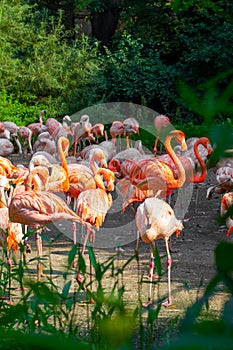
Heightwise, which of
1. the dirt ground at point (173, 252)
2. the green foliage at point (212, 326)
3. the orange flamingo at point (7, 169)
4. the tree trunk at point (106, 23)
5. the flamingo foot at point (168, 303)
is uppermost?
the tree trunk at point (106, 23)

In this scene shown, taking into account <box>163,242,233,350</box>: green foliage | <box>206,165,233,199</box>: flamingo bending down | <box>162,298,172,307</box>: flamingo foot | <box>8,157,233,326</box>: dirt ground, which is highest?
<box>163,242,233,350</box>: green foliage

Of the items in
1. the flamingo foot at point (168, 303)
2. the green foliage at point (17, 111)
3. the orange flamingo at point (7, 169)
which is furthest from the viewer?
the green foliage at point (17, 111)

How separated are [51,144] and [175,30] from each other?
263 inches

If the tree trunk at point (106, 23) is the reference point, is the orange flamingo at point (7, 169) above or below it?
below

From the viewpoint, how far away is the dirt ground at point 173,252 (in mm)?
4039

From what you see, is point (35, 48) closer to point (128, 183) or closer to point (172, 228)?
point (128, 183)

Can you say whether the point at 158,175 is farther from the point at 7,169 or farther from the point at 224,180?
the point at 7,169

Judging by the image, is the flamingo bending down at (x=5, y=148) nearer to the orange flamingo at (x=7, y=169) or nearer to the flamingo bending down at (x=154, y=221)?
the orange flamingo at (x=7, y=169)

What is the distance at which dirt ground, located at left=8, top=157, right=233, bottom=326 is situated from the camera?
4.04 metres

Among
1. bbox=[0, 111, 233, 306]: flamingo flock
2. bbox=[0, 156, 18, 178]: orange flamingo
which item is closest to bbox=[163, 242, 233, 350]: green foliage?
bbox=[0, 111, 233, 306]: flamingo flock

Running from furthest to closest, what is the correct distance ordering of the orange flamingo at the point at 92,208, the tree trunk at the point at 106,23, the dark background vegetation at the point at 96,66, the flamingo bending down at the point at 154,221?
1. the tree trunk at the point at 106,23
2. the dark background vegetation at the point at 96,66
3. the orange flamingo at the point at 92,208
4. the flamingo bending down at the point at 154,221

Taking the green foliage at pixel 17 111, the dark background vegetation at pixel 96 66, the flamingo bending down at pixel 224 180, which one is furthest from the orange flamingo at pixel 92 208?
the green foliage at pixel 17 111

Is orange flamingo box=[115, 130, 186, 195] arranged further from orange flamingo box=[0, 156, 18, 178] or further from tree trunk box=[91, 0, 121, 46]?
tree trunk box=[91, 0, 121, 46]

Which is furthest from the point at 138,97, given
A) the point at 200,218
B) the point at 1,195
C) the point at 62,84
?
the point at 1,195
